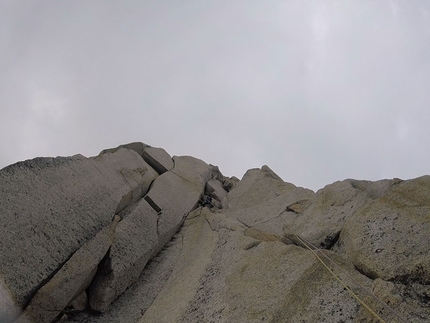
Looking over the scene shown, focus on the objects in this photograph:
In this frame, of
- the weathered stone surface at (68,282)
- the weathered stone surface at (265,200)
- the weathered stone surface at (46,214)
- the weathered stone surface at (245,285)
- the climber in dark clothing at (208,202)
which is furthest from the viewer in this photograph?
the climber in dark clothing at (208,202)

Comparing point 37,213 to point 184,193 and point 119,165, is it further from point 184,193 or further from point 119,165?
point 184,193

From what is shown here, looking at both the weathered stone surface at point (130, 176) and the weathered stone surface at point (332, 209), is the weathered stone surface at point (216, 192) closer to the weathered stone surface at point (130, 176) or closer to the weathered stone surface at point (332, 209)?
the weathered stone surface at point (130, 176)

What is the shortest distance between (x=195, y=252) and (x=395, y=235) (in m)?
5.20

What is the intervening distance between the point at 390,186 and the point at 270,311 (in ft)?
12.0

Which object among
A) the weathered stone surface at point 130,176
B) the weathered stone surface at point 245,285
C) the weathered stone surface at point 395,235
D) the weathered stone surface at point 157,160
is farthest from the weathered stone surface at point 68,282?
the weathered stone surface at point 157,160

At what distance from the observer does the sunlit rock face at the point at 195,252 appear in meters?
5.55

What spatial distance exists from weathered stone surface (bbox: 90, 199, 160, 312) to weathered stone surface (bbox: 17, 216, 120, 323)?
285 mm

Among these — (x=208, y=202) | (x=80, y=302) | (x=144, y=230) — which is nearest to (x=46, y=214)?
(x=80, y=302)

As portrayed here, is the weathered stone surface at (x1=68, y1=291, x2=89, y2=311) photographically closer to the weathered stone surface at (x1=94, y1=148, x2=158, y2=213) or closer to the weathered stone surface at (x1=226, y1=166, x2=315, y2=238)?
the weathered stone surface at (x1=94, y1=148, x2=158, y2=213)

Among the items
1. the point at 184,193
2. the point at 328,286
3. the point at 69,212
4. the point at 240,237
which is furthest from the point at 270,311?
the point at 184,193

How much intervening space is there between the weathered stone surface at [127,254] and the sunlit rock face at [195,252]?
0.10ft

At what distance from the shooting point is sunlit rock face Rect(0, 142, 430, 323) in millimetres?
5555

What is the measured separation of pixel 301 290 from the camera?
19.3ft

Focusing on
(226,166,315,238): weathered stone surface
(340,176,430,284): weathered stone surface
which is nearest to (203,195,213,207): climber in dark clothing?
(226,166,315,238): weathered stone surface
